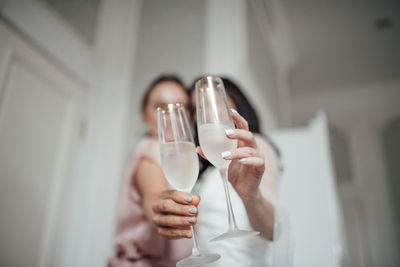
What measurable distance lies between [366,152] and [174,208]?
3.69m

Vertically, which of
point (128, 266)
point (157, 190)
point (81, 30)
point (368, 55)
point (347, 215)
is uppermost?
point (368, 55)

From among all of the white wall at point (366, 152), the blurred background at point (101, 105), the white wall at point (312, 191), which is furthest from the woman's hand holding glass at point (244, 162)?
the white wall at point (366, 152)

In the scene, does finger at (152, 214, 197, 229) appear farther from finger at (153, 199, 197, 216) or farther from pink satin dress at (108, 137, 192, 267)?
pink satin dress at (108, 137, 192, 267)

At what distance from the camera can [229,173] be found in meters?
0.45

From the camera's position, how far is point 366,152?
3535mm

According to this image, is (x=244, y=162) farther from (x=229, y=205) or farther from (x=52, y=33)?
(x=52, y=33)

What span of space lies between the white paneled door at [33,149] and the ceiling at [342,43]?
192 centimetres

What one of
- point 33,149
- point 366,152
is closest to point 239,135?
point 33,149

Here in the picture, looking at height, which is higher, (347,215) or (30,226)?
(30,226)

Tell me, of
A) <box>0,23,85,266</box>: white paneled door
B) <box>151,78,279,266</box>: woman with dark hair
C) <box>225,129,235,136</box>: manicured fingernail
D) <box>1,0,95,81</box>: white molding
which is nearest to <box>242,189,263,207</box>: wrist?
<box>151,78,279,266</box>: woman with dark hair

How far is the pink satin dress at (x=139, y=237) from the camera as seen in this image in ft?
1.87

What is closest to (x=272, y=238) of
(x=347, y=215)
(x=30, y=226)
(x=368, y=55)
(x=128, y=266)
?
(x=128, y=266)

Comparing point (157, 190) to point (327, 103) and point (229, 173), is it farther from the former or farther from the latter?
point (327, 103)

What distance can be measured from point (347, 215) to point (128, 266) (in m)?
3.63
